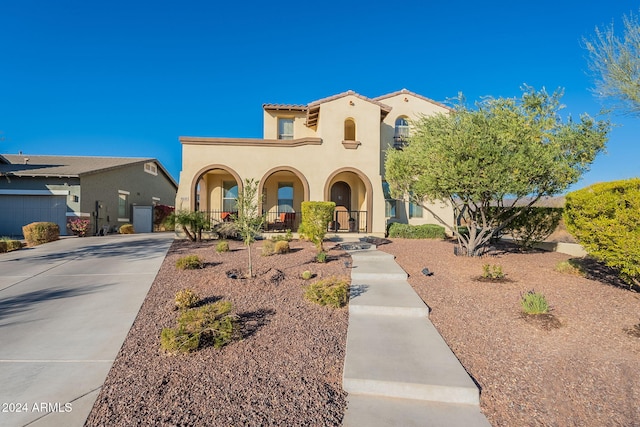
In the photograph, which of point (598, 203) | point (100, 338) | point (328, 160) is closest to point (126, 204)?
point (328, 160)

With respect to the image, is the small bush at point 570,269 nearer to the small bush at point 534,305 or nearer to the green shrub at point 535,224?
the small bush at point 534,305

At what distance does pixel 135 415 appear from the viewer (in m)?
3.01

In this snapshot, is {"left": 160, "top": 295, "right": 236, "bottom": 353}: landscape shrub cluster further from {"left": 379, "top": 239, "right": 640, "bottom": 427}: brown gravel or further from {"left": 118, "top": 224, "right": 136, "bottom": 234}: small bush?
{"left": 118, "top": 224, "right": 136, "bottom": 234}: small bush

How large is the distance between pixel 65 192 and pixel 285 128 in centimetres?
1334

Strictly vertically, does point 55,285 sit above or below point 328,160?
below

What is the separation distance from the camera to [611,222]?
6.00m

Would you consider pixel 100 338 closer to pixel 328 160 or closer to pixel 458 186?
pixel 458 186

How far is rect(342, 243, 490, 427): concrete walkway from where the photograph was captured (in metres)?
3.12

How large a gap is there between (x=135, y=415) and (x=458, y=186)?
338 inches

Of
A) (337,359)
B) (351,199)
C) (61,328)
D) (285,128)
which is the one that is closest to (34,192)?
(285,128)

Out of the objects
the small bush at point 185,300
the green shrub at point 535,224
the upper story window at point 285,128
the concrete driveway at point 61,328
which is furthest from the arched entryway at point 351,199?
the small bush at point 185,300

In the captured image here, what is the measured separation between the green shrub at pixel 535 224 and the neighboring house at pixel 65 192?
22.0 metres

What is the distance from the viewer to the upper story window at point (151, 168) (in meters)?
24.5

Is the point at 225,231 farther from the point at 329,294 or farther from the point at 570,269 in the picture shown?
the point at 570,269
